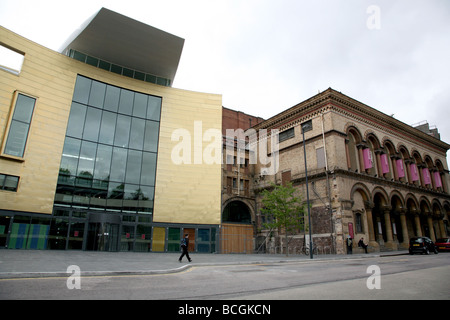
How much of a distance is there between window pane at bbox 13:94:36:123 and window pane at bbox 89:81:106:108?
191 inches

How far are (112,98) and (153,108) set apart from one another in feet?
13.8

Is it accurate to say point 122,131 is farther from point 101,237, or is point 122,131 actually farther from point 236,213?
point 236,213

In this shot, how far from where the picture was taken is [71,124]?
2522cm

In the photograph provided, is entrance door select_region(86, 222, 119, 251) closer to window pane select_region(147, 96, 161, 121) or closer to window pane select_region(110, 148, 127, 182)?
window pane select_region(110, 148, 127, 182)

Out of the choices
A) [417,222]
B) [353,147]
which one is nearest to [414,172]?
[417,222]

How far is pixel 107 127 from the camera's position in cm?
2677

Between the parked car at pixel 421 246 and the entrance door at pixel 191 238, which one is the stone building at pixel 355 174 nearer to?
the parked car at pixel 421 246

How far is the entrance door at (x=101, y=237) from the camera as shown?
23.9m

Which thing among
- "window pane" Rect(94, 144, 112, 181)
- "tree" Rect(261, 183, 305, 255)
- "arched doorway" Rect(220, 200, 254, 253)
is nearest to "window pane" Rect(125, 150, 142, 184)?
"window pane" Rect(94, 144, 112, 181)

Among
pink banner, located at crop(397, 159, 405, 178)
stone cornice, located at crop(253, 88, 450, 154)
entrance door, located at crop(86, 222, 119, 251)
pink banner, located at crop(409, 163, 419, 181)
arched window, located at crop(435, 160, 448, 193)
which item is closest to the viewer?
entrance door, located at crop(86, 222, 119, 251)

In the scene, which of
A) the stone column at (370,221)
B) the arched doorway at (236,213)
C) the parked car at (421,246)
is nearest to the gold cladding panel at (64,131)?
the arched doorway at (236,213)

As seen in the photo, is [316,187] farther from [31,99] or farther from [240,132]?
[31,99]

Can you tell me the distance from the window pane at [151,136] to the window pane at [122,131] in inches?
73.1

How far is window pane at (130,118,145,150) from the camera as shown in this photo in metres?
27.8
